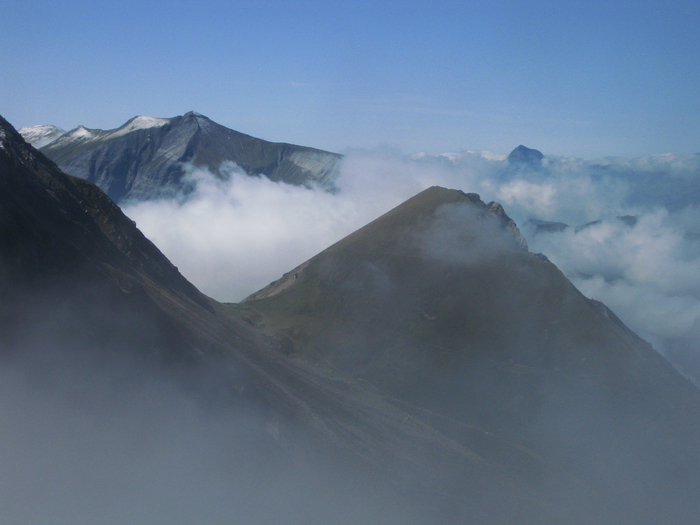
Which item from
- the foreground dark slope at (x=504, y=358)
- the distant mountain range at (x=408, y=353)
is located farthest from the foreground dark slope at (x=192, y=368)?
the foreground dark slope at (x=504, y=358)

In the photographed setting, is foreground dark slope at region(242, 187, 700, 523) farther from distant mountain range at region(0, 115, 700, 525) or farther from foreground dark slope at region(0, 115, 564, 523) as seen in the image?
foreground dark slope at region(0, 115, 564, 523)

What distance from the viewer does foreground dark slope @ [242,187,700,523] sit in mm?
52656

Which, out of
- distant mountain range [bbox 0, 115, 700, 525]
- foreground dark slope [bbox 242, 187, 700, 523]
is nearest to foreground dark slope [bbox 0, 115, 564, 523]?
Answer: distant mountain range [bbox 0, 115, 700, 525]

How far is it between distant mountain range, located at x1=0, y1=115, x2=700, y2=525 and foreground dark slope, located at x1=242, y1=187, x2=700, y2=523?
0.24 metres

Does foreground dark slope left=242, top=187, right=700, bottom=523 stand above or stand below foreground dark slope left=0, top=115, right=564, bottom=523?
above

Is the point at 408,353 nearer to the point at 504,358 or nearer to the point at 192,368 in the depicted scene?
the point at 504,358

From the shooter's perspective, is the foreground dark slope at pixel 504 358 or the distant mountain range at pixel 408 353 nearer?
the distant mountain range at pixel 408 353

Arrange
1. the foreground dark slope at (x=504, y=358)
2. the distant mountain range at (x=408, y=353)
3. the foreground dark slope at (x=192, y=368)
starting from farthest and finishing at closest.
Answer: the foreground dark slope at (x=504, y=358), the distant mountain range at (x=408, y=353), the foreground dark slope at (x=192, y=368)

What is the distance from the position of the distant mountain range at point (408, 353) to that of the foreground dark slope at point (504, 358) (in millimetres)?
239

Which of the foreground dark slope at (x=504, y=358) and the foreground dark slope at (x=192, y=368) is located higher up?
the foreground dark slope at (x=504, y=358)

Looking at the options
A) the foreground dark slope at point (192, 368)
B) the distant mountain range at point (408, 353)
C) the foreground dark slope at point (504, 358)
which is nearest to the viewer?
the foreground dark slope at point (192, 368)

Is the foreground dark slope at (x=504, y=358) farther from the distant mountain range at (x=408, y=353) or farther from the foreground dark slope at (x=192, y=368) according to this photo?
the foreground dark slope at (x=192, y=368)

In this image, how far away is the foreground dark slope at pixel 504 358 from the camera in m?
52.7

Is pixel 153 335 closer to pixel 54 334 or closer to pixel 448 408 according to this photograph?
pixel 54 334
